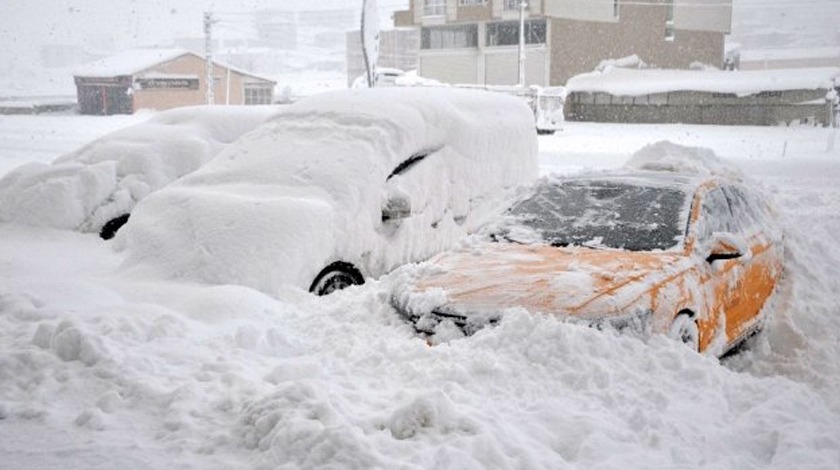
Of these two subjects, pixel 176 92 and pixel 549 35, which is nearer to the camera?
pixel 549 35

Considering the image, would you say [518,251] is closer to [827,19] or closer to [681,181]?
[681,181]

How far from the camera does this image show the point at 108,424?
3.55 m

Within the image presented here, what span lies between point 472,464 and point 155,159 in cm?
659

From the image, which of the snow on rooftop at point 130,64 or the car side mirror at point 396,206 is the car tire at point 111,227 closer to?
the car side mirror at point 396,206

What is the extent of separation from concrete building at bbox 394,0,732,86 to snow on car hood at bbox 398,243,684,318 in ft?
139

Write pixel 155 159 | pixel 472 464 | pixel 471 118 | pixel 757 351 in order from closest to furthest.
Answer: pixel 472 464
pixel 757 351
pixel 471 118
pixel 155 159

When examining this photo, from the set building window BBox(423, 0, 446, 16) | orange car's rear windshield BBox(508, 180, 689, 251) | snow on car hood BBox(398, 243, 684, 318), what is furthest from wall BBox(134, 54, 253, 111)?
snow on car hood BBox(398, 243, 684, 318)

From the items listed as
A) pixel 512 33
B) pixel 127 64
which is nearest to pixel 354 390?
pixel 512 33

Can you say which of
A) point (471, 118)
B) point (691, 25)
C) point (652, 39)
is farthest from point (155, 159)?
point (691, 25)

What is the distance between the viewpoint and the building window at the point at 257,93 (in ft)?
187

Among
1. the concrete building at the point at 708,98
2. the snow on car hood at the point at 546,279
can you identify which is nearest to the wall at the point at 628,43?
the concrete building at the point at 708,98

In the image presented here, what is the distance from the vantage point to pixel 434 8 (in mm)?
50219

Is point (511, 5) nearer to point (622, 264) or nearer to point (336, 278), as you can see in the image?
point (336, 278)

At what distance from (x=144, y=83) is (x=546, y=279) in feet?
168
